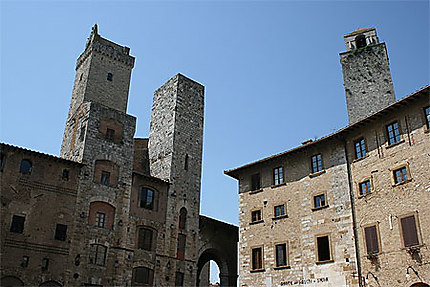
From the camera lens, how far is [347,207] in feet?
79.4

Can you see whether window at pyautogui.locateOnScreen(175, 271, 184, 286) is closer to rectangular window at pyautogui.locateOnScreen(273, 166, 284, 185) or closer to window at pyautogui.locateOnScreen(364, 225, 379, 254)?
rectangular window at pyautogui.locateOnScreen(273, 166, 284, 185)

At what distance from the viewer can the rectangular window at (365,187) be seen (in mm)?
23505

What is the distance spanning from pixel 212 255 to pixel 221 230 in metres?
2.66

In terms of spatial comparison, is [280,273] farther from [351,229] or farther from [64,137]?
[64,137]

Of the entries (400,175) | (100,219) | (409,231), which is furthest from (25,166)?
(409,231)

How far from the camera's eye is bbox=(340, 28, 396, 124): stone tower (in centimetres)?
3309

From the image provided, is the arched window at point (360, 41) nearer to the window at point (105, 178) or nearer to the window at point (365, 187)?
the window at point (365, 187)

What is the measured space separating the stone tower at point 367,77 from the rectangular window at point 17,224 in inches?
975

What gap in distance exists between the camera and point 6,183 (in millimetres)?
23594

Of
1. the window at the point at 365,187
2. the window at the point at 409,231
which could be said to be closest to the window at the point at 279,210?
the window at the point at 365,187

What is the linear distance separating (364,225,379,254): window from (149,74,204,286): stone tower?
13.4 metres

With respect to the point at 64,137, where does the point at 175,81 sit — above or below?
above

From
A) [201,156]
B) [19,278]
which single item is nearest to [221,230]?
[201,156]

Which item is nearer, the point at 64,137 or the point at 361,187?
the point at 361,187
